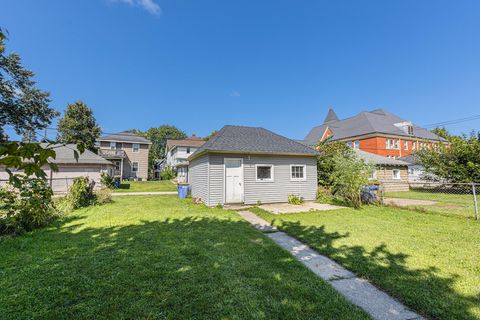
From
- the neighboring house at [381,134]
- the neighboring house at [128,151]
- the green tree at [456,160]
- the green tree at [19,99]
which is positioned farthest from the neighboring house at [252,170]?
the neighboring house at [128,151]

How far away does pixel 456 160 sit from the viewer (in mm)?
15852

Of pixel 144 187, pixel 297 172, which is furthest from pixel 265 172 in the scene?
pixel 144 187

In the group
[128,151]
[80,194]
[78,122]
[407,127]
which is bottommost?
[80,194]

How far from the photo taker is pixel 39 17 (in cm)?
823

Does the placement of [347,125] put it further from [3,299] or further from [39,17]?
[3,299]

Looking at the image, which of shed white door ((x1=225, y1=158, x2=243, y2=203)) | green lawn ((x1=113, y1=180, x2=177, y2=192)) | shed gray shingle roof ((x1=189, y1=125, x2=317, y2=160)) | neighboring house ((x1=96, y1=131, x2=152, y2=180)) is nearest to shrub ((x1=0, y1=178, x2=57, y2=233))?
shed gray shingle roof ((x1=189, y1=125, x2=317, y2=160))

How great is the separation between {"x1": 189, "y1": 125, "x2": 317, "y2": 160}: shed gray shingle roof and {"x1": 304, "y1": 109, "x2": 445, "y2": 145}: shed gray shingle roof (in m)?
22.7

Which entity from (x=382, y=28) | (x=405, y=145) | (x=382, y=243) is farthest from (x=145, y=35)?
(x=405, y=145)

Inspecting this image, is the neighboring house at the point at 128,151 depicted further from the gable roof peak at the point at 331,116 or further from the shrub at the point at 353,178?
the gable roof peak at the point at 331,116

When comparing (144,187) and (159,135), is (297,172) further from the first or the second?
(159,135)

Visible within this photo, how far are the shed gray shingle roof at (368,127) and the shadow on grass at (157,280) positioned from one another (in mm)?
31214

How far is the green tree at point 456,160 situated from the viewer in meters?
14.9

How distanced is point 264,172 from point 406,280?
26.4ft

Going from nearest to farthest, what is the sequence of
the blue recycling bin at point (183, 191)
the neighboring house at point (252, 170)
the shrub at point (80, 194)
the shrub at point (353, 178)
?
the shrub at point (80, 194) < the shrub at point (353, 178) < the neighboring house at point (252, 170) < the blue recycling bin at point (183, 191)
